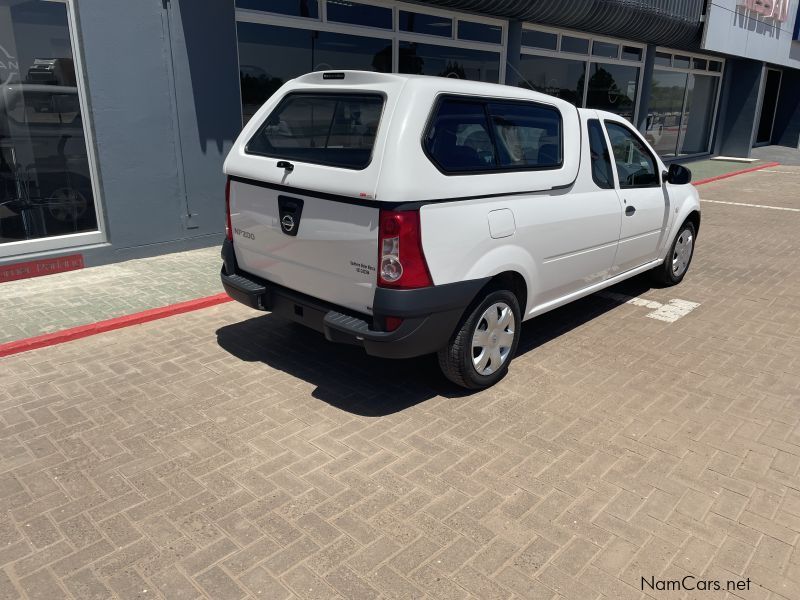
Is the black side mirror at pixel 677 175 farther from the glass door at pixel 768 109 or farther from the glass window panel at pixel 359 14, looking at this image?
the glass door at pixel 768 109

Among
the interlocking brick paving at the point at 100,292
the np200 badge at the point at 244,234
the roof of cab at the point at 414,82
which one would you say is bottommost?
the interlocking brick paving at the point at 100,292

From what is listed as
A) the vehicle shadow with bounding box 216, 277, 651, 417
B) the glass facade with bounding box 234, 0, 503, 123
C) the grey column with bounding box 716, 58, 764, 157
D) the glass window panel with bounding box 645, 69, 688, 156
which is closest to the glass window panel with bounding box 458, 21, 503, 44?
the glass facade with bounding box 234, 0, 503, 123

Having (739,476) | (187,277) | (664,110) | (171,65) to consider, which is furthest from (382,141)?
(664,110)

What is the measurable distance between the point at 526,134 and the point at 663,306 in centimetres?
300

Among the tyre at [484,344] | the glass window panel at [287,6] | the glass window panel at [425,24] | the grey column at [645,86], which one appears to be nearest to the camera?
the tyre at [484,344]

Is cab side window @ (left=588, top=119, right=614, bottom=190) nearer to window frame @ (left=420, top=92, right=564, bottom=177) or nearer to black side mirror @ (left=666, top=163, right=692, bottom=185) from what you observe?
window frame @ (left=420, top=92, right=564, bottom=177)

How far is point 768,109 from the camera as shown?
2845 cm

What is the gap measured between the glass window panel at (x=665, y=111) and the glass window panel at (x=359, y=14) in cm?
1100

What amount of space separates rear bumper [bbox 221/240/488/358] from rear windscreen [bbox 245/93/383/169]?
0.88 m

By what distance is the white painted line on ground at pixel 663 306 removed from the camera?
628cm

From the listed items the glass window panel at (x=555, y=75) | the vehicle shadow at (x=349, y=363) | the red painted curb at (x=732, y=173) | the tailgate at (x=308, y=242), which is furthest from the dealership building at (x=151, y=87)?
the red painted curb at (x=732, y=173)

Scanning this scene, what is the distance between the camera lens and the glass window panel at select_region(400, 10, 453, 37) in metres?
10.1

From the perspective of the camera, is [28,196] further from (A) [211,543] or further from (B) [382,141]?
(A) [211,543]

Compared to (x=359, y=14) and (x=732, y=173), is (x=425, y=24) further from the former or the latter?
(x=732, y=173)
